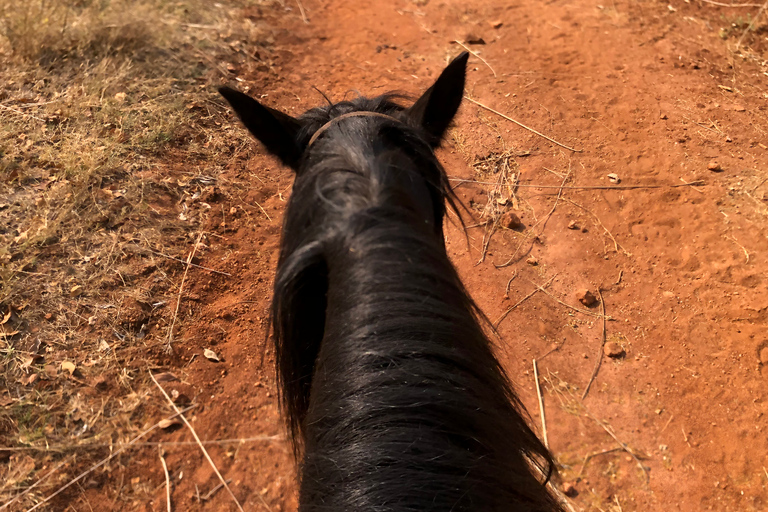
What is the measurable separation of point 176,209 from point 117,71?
1743 mm

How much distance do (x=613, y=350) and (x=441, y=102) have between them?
7.89ft

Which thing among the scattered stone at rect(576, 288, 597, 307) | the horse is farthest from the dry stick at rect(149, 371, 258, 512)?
the scattered stone at rect(576, 288, 597, 307)

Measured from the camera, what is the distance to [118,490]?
2.58 m

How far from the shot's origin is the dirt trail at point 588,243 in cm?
284

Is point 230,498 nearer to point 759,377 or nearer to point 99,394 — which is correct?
point 99,394

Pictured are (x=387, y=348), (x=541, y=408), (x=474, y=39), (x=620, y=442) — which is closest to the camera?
(x=387, y=348)

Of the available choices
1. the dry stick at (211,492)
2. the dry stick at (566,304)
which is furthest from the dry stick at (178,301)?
the dry stick at (566,304)

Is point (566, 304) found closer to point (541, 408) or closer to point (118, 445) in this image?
point (541, 408)

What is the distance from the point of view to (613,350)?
3.25 metres

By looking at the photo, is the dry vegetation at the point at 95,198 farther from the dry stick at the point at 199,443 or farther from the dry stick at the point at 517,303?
the dry stick at the point at 517,303

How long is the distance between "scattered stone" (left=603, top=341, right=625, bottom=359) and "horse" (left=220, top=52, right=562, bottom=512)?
2.04 meters

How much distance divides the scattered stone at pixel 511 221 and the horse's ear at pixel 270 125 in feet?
8.11

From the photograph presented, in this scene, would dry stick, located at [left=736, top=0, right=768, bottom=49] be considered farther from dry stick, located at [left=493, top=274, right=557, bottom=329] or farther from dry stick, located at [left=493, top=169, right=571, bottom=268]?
dry stick, located at [left=493, top=274, right=557, bottom=329]

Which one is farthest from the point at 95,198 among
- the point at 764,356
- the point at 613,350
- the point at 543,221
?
the point at 764,356
